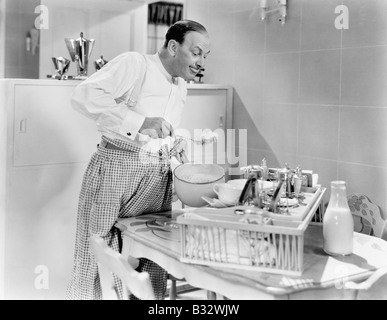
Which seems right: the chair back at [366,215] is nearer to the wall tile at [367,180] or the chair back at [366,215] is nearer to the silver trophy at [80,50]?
the wall tile at [367,180]

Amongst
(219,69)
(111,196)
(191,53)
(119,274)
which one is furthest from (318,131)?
(119,274)

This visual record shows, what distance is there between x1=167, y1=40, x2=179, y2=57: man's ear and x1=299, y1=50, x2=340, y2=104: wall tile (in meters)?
1.27

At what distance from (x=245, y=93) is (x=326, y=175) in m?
0.93

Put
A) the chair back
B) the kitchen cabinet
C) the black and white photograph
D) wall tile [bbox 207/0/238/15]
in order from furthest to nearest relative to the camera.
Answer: wall tile [bbox 207/0/238/15] → the kitchen cabinet → the chair back → the black and white photograph

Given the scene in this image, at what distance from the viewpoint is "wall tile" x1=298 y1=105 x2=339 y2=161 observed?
3215mm

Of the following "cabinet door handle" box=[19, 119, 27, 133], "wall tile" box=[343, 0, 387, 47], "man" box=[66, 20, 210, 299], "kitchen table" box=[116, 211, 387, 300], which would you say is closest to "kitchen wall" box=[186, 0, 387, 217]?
"wall tile" box=[343, 0, 387, 47]

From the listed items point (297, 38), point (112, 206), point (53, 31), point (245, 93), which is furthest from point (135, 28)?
point (112, 206)

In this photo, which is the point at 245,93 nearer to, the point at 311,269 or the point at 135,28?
the point at 135,28

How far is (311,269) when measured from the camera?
1703 millimetres

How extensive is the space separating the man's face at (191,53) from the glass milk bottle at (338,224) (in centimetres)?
84

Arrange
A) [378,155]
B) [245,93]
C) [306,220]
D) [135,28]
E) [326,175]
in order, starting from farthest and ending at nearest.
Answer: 1. [135,28]
2. [245,93]
3. [326,175]
4. [378,155]
5. [306,220]

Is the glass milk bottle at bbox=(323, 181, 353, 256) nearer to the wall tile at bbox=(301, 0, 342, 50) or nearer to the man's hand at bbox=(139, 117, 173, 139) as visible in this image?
the man's hand at bbox=(139, 117, 173, 139)

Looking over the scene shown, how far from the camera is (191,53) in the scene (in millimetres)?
2299

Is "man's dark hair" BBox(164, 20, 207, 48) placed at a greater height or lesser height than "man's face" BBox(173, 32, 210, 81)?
greater
